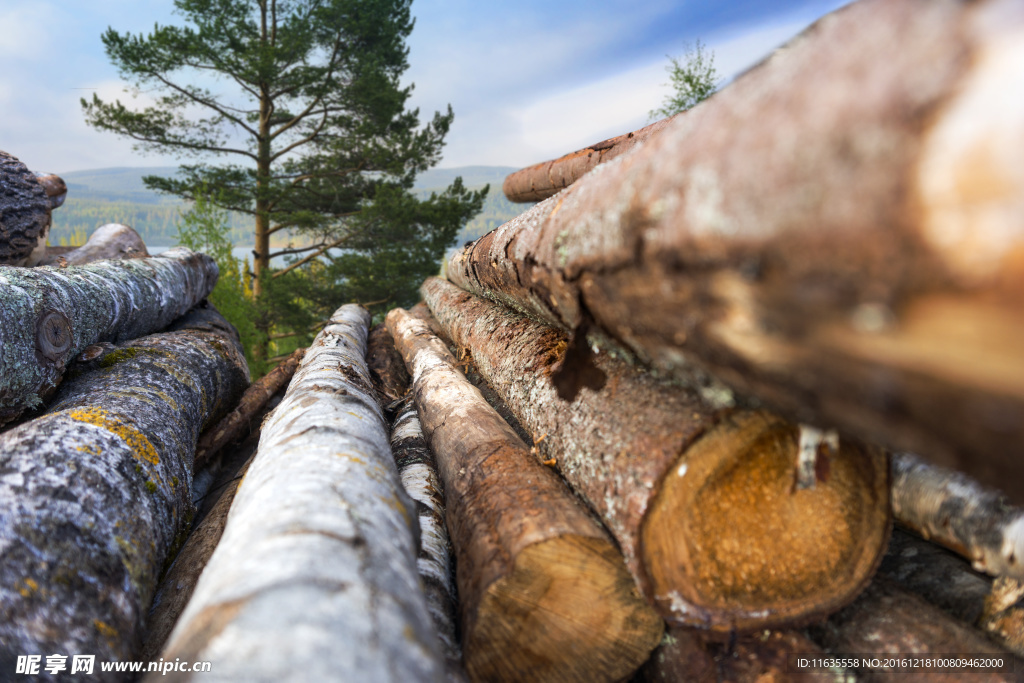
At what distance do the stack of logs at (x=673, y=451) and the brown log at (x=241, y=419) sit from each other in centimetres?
95

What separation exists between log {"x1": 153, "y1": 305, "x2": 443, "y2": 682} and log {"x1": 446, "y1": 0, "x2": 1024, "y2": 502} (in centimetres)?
93

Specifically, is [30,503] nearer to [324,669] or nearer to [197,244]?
[324,669]

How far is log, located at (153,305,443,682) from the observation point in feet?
2.90

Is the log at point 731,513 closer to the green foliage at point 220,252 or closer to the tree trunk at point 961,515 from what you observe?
the tree trunk at point 961,515

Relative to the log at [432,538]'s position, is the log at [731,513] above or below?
above

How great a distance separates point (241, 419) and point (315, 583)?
11.3ft

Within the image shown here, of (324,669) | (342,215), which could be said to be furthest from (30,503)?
(342,215)

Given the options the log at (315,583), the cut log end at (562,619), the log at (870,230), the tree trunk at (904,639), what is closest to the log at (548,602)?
the cut log end at (562,619)

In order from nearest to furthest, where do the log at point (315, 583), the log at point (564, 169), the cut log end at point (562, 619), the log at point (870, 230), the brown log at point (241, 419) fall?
the log at point (870, 230), the log at point (315, 583), the cut log end at point (562, 619), the log at point (564, 169), the brown log at point (241, 419)

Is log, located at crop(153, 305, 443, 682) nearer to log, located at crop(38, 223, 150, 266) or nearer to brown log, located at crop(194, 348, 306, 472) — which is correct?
brown log, located at crop(194, 348, 306, 472)

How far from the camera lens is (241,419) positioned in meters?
3.89

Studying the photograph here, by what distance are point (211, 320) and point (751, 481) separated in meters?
5.93

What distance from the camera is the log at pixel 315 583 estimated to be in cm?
Answer: 88

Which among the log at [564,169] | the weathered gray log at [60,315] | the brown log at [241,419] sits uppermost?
the log at [564,169]
